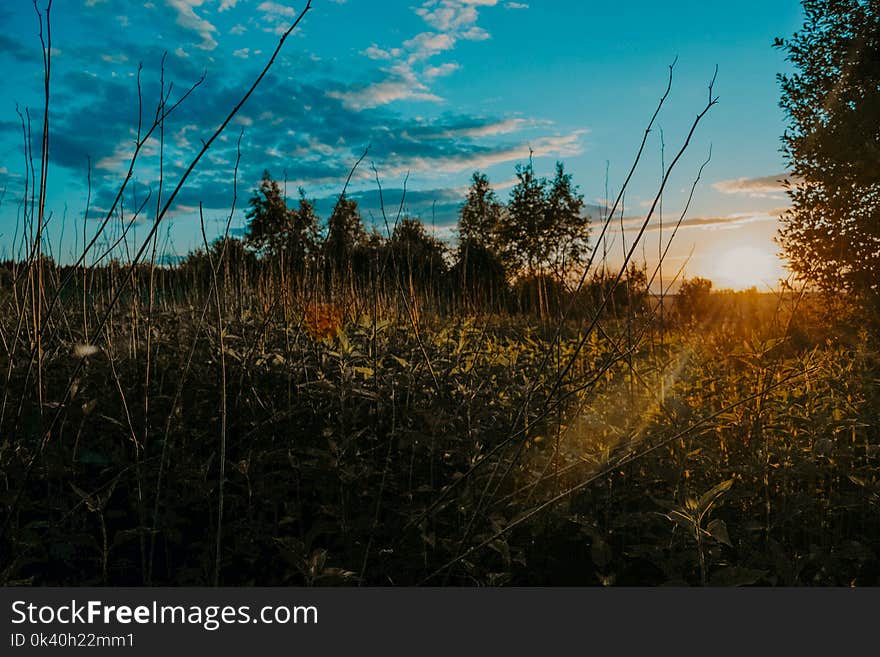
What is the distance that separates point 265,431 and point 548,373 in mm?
1711

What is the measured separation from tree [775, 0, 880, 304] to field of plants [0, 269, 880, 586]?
3890 millimetres

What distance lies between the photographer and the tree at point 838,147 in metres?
6.34

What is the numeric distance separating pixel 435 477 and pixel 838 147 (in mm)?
6387

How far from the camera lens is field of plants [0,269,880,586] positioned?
167 centimetres

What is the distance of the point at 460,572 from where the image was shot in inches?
74.2

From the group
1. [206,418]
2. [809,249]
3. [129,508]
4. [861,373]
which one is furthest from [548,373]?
[809,249]

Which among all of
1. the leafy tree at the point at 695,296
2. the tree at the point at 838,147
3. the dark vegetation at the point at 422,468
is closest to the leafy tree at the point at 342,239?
the dark vegetation at the point at 422,468

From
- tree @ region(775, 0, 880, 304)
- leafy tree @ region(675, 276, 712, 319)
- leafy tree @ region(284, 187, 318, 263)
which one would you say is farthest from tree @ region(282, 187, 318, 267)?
leafy tree @ region(675, 276, 712, 319)

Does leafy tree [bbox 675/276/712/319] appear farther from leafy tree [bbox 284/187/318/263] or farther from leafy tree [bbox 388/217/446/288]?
leafy tree [bbox 284/187/318/263]

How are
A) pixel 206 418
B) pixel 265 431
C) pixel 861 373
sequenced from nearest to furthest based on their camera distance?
pixel 265 431 → pixel 206 418 → pixel 861 373

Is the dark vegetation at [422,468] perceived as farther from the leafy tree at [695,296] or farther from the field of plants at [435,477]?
the leafy tree at [695,296]

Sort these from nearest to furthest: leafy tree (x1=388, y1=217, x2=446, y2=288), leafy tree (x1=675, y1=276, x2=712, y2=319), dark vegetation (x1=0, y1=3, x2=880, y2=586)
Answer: dark vegetation (x1=0, y1=3, x2=880, y2=586)
leafy tree (x1=388, y1=217, x2=446, y2=288)
leafy tree (x1=675, y1=276, x2=712, y2=319)

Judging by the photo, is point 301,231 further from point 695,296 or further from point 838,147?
point 695,296
